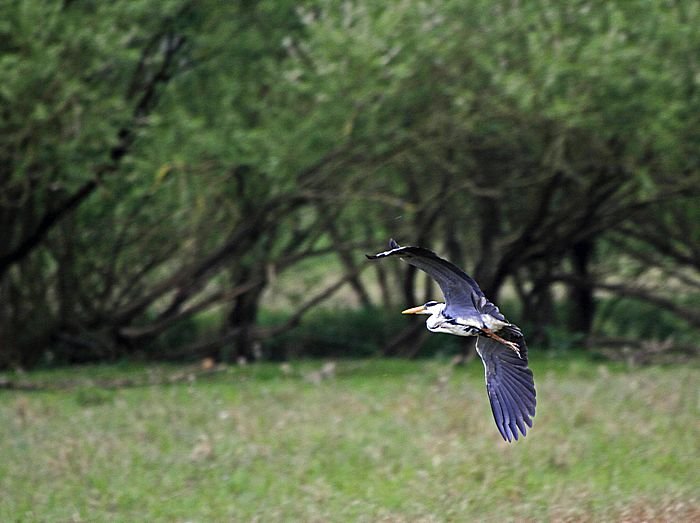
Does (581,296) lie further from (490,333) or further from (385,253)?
(385,253)

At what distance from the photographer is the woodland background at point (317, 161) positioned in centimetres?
1296

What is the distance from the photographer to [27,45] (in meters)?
12.1

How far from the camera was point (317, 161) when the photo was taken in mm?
14391

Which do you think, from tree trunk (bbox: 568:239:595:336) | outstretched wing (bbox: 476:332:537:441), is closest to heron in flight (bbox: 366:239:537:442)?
outstretched wing (bbox: 476:332:537:441)

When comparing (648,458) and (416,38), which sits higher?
(416,38)

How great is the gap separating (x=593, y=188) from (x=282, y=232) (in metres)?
Result: 3.96

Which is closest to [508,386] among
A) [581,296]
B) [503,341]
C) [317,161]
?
[503,341]

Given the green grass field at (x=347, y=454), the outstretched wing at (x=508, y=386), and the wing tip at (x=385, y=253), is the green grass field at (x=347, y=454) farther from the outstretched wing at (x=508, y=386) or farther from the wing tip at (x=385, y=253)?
the wing tip at (x=385, y=253)

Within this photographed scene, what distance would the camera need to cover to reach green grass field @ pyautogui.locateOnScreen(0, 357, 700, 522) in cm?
801

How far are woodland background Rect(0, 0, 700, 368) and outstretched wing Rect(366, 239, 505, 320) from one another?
6794 mm

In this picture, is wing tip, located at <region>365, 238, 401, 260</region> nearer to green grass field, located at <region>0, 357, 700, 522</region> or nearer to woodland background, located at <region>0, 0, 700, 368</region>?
green grass field, located at <region>0, 357, 700, 522</region>

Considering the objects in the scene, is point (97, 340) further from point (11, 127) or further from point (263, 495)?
point (263, 495)

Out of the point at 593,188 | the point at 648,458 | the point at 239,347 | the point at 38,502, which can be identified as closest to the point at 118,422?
the point at 38,502

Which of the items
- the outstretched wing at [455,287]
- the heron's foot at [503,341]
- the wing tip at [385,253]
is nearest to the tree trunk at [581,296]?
the heron's foot at [503,341]
